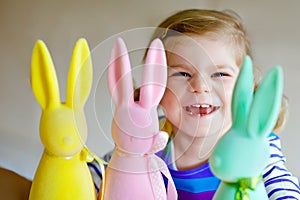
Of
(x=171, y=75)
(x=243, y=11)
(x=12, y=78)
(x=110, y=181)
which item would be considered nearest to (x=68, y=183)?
(x=110, y=181)

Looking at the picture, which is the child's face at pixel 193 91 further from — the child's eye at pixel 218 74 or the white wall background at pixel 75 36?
the white wall background at pixel 75 36

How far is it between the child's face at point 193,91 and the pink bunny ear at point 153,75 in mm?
37

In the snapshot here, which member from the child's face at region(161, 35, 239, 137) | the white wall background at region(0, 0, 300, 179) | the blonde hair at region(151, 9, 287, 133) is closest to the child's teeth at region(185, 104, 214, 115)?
the child's face at region(161, 35, 239, 137)

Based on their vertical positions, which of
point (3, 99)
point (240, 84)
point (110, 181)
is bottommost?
point (3, 99)

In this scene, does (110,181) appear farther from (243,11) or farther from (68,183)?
(243,11)

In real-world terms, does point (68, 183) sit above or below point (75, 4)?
below

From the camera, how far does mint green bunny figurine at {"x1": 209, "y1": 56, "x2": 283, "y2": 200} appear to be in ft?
1.31

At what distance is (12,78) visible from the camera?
124cm

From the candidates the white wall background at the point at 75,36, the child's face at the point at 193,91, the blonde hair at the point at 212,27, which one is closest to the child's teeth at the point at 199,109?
the child's face at the point at 193,91

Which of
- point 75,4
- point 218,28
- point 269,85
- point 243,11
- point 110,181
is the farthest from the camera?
point 75,4

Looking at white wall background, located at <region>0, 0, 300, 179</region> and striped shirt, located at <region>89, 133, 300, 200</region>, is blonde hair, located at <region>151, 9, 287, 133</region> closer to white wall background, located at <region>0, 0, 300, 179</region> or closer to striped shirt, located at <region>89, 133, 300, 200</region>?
striped shirt, located at <region>89, 133, 300, 200</region>

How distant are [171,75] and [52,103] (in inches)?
5.2

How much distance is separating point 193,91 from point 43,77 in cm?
16

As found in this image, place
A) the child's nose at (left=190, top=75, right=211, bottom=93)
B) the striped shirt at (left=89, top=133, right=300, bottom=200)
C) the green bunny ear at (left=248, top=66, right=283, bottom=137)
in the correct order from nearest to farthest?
the green bunny ear at (left=248, top=66, right=283, bottom=137), the child's nose at (left=190, top=75, right=211, bottom=93), the striped shirt at (left=89, top=133, right=300, bottom=200)
